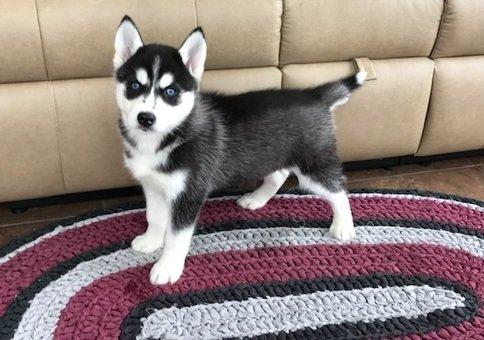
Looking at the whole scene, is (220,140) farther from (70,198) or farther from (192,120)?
(70,198)

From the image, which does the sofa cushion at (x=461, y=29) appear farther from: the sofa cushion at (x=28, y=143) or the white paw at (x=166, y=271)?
the sofa cushion at (x=28, y=143)

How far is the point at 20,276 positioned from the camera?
1.28 metres

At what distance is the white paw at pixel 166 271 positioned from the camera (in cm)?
127

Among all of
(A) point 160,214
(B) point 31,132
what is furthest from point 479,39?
(B) point 31,132

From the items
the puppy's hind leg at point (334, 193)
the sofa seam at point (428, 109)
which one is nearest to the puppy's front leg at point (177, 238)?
the puppy's hind leg at point (334, 193)

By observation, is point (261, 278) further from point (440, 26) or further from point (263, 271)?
point (440, 26)

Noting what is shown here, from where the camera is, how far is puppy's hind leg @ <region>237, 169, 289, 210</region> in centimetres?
161

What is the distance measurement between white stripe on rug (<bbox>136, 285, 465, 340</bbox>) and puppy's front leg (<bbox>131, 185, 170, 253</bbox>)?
251 mm

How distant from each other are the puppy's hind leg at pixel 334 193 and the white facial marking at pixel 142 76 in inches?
20.9

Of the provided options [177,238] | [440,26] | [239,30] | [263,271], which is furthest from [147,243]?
[440,26]

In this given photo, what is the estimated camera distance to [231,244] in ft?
4.71

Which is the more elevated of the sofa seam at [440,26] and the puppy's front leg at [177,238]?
the sofa seam at [440,26]

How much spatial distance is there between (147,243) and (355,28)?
0.91m

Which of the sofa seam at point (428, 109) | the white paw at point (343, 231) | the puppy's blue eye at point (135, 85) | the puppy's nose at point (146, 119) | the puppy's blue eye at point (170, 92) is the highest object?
the puppy's blue eye at point (135, 85)
